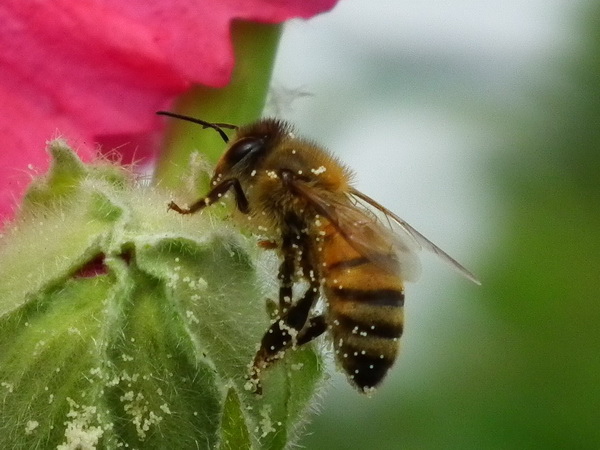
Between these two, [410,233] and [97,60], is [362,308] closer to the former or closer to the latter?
[410,233]

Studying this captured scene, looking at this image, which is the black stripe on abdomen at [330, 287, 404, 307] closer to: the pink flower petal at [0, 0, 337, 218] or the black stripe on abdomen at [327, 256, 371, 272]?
the black stripe on abdomen at [327, 256, 371, 272]

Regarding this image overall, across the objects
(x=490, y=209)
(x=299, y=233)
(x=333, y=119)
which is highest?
(x=299, y=233)

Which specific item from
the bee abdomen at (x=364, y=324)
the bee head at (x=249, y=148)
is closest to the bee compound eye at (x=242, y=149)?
the bee head at (x=249, y=148)

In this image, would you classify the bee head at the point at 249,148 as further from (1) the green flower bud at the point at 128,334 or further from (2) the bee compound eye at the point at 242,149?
(1) the green flower bud at the point at 128,334

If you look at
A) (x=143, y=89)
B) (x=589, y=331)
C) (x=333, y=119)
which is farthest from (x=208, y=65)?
(x=589, y=331)

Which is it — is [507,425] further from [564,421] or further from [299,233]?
[299,233]

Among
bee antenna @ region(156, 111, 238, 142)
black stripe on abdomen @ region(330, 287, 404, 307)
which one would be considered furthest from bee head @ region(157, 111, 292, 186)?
black stripe on abdomen @ region(330, 287, 404, 307)

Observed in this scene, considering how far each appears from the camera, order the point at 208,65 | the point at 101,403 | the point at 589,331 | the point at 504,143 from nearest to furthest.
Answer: the point at 101,403
the point at 208,65
the point at 589,331
the point at 504,143

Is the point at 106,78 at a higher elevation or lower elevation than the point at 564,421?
higher
